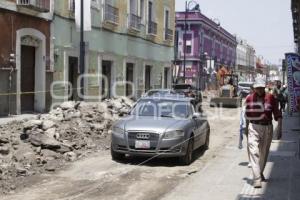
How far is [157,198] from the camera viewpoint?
29.3 ft

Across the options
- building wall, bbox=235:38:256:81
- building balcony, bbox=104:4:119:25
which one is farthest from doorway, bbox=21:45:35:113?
building wall, bbox=235:38:256:81

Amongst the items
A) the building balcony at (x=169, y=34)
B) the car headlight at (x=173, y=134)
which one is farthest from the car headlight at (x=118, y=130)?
the building balcony at (x=169, y=34)

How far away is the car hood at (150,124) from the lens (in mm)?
12242

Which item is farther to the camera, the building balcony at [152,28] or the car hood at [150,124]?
the building balcony at [152,28]

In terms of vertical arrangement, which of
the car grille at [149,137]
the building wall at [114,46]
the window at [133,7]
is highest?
the window at [133,7]

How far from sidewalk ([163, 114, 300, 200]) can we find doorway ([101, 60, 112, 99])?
54.2 feet

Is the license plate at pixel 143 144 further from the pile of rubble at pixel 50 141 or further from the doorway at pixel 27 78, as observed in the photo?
the doorway at pixel 27 78

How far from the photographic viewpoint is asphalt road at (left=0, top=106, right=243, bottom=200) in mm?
9148

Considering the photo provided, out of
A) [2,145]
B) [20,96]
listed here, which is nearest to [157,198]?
[2,145]

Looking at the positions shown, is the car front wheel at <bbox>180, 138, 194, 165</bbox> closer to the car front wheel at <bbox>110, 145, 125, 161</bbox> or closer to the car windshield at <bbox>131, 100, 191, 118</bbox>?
the car windshield at <bbox>131, 100, 191, 118</bbox>

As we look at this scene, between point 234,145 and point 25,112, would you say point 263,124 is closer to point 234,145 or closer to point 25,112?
point 234,145

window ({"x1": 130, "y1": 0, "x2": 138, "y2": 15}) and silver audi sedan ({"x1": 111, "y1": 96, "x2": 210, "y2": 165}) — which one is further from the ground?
window ({"x1": 130, "y1": 0, "x2": 138, "y2": 15})

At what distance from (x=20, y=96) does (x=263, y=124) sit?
45.1 feet

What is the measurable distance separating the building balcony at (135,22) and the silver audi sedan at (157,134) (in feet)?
67.9
